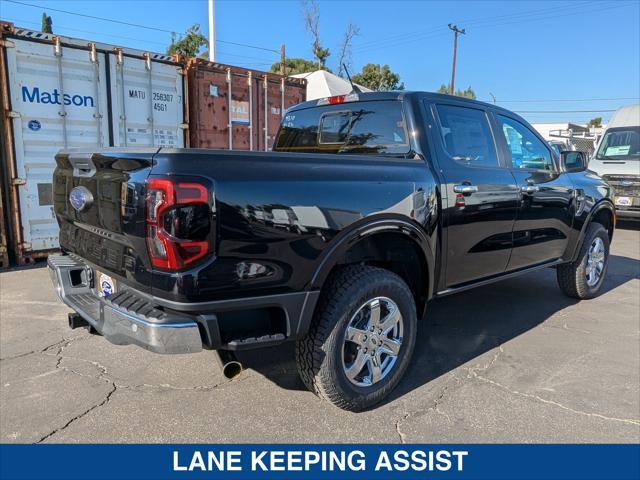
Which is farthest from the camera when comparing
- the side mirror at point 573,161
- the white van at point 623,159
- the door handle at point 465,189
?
the white van at point 623,159

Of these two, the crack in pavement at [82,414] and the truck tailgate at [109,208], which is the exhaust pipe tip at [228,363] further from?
the crack in pavement at [82,414]

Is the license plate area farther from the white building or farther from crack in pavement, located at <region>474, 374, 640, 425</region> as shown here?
the white building

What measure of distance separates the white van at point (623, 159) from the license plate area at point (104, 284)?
10.5 m

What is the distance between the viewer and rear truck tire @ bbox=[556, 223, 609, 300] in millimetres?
5191

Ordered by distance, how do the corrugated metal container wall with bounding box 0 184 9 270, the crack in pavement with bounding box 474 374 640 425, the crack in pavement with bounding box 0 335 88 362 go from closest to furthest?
the crack in pavement with bounding box 474 374 640 425
the crack in pavement with bounding box 0 335 88 362
the corrugated metal container wall with bounding box 0 184 9 270

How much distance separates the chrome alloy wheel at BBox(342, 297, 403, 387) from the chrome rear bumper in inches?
38.3

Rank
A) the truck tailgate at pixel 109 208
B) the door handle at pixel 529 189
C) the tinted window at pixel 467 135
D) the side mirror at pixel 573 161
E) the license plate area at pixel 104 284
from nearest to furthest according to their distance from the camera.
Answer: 1. the truck tailgate at pixel 109 208
2. the license plate area at pixel 104 284
3. the tinted window at pixel 467 135
4. the door handle at pixel 529 189
5. the side mirror at pixel 573 161

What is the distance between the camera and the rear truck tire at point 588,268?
5191 mm

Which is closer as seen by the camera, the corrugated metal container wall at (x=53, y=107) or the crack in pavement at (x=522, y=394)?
the crack in pavement at (x=522, y=394)

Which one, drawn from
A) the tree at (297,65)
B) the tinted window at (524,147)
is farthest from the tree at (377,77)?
the tinted window at (524,147)

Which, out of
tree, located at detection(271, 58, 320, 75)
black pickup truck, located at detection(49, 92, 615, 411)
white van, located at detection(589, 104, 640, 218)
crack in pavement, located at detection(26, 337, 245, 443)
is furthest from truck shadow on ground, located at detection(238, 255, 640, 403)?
tree, located at detection(271, 58, 320, 75)

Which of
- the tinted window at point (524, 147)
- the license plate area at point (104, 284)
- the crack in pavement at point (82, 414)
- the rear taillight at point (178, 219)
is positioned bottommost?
the crack in pavement at point (82, 414)

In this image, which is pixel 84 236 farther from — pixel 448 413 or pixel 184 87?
pixel 184 87

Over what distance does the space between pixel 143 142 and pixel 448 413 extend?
6.31 m
